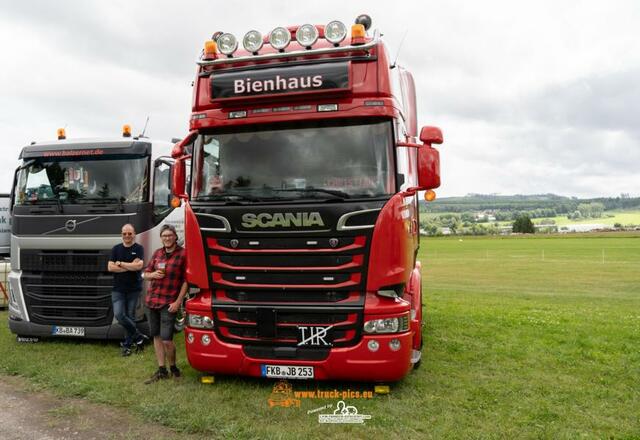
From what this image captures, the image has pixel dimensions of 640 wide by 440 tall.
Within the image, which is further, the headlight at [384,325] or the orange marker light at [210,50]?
the orange marker light at [210,50]

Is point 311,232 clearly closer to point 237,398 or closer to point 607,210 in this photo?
point 237,398

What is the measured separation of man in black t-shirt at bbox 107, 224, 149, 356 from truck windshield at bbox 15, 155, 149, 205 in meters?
0.89

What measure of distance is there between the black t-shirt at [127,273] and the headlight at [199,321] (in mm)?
2011

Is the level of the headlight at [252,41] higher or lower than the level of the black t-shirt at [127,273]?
higher

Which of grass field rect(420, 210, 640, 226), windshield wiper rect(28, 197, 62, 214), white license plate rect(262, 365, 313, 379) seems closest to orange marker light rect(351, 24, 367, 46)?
white license plate rect(262, 365, 313, 379)

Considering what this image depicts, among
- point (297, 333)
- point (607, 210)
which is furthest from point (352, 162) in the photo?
point (607, 210)

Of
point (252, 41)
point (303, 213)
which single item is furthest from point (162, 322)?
point (252, 41)

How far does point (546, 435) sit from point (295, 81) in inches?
171

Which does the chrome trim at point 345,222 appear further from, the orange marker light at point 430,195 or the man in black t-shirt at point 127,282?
the man in black t-shirt at point 127,282

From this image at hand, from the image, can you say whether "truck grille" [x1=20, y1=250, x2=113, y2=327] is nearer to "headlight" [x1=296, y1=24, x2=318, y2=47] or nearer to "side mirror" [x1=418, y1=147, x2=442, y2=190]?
"headlight" [x1=296, y1=24, x2=318, y2=47]

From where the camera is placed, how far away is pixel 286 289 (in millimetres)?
5734

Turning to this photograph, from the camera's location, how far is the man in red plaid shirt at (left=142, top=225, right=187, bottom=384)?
664cm

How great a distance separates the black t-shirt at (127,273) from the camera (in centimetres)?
759

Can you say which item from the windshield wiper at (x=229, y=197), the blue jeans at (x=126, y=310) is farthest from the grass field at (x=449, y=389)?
the windshield wiper at (x=229, y=197)
